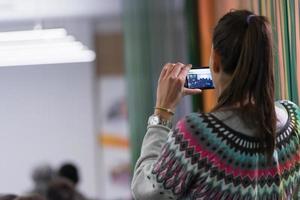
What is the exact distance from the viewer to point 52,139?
5930mm

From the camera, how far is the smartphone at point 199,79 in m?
1.34

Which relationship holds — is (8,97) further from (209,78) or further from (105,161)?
(209,78)

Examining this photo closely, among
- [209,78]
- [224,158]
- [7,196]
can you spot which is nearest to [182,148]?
[224,158]

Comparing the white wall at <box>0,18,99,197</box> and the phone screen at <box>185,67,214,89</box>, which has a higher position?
the phone screen at <box>185,67,214,89</box>

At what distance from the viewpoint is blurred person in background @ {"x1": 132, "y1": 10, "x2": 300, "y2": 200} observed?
3.69ft

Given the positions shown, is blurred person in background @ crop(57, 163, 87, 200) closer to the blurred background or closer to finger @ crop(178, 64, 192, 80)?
the blurred background

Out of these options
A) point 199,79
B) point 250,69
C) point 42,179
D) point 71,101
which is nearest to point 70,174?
point 42,179

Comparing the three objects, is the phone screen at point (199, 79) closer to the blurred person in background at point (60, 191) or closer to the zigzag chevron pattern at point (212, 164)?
the zigzag chevron pattern at point (212, 164)

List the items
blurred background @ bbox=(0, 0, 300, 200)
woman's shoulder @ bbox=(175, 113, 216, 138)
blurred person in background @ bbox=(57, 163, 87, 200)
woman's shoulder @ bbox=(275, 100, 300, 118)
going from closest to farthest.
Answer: woman's shoulder @ bbox=(175, 113, 216, 138), woman's shoulder @ bbox=(275, 100, 300, 118), blurred person in background @ bbox=(57, 163, 87, 200), blurred background @ bbox=(0, 0, 300, 200)

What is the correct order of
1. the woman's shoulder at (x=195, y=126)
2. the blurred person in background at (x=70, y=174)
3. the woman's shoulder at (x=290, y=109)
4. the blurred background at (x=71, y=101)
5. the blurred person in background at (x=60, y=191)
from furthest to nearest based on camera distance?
1. the blurred background at (x=71, y=101)
2. the blurred person in background at (x=70, y=174)
3. the blurred person in background at (x=60, y=191)
4. the woman's shoulder at (x=290, y=109)
5. the woman's shoulder at (x=195, y=126)

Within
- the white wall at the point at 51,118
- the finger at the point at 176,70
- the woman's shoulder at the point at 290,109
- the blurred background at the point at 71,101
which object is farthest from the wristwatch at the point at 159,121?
the white wall at the point at 51,118

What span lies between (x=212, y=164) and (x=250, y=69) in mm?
192

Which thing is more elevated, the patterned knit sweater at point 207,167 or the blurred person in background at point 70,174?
the patterned knit sweater at point 207,167

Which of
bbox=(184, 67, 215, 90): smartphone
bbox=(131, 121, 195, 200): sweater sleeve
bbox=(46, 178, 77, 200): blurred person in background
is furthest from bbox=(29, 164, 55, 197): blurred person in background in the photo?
bbox=(131, 121, 195, 200): sweater sleeve
